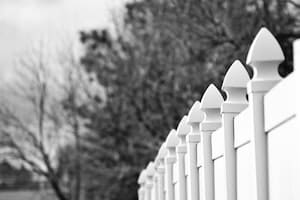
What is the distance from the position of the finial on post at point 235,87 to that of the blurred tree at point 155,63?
9.60 meters

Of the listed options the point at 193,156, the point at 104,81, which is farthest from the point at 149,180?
the point at 104,81

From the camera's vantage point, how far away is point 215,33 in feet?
45.6

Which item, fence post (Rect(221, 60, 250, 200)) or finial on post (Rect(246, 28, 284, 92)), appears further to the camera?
fence post (Rect(221, 60, 250, 200))

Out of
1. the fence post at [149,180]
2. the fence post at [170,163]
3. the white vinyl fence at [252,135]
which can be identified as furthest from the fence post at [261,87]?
the fence post at [149,180]

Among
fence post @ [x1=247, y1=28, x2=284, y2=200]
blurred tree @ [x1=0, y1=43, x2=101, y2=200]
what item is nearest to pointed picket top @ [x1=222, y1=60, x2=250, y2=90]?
fence post @ [x1=247, y1=28, x2=284, y2=200]

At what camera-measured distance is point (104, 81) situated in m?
23.7

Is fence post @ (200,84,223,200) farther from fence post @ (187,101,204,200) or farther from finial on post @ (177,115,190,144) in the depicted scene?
finial on post @ (177,115,190,144)

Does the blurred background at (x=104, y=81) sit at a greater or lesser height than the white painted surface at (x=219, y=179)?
greater

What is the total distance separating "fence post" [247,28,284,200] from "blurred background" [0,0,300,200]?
11.1 m

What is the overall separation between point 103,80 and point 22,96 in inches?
193

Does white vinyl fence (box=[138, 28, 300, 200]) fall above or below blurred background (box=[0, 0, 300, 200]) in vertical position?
below

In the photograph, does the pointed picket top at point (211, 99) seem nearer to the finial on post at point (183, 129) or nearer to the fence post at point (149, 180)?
the finial on post at point (183, 129)

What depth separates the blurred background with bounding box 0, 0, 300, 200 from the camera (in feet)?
47.7

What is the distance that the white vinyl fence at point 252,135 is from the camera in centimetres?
224
